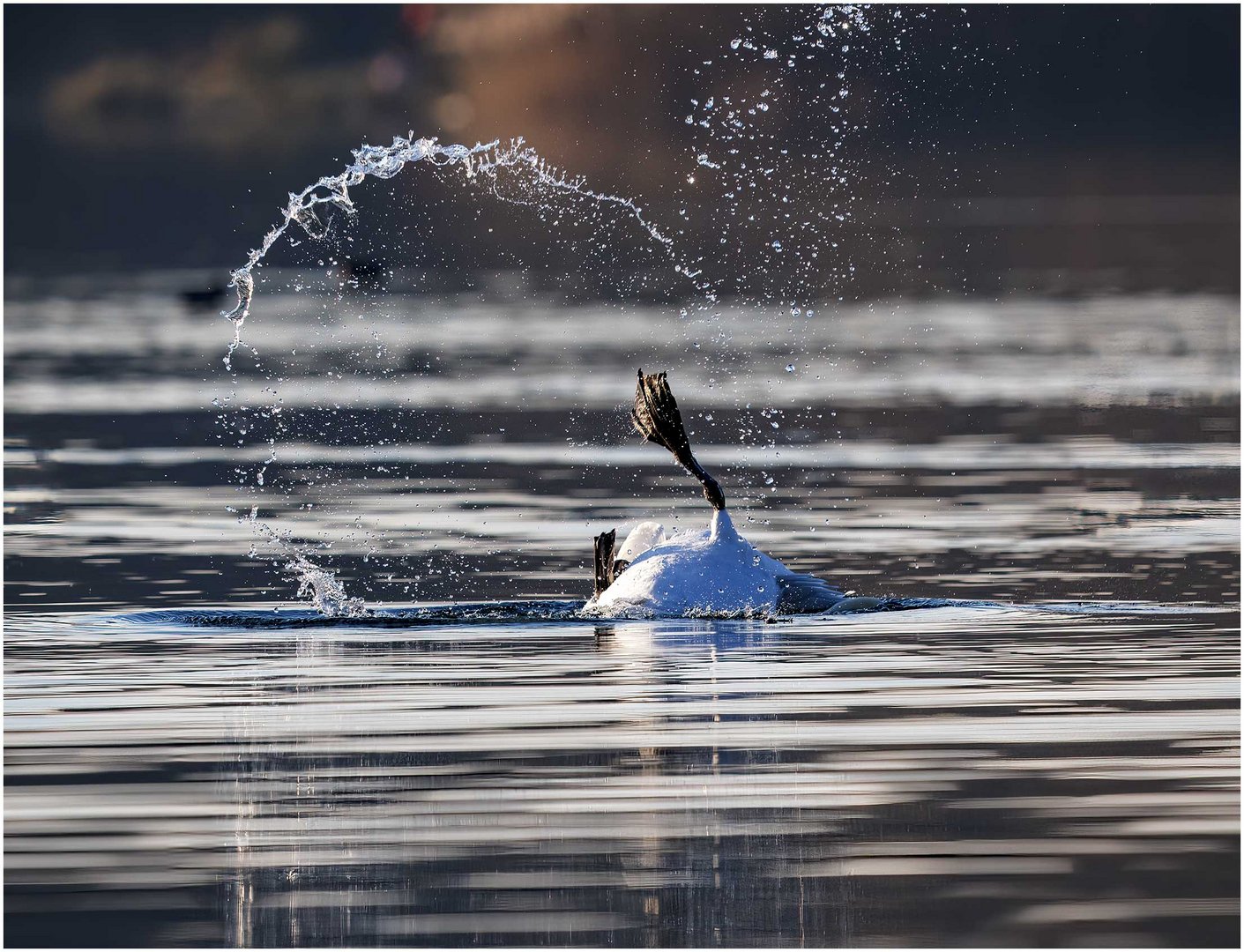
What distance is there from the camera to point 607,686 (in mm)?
13273

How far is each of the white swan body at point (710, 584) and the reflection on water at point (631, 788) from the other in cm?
105

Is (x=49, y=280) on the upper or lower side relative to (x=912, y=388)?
upper

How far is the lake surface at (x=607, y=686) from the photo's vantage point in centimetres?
894

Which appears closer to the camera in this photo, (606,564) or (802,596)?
(802,596)

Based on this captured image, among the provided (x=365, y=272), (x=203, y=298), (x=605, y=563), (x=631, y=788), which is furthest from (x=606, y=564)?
(x=365, y=272)

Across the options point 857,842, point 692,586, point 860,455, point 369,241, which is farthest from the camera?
point 369,241

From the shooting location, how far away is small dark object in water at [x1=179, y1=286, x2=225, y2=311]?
6230 cm

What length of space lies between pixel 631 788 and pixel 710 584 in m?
5.81

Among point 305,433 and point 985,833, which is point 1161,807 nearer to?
point 985,833

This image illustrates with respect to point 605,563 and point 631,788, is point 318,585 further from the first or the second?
point 631,788

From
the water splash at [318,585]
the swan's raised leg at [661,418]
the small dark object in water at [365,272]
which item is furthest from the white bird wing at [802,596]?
the small dark object in water at [365,272]

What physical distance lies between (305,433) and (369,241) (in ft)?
287

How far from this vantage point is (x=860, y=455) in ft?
87.1

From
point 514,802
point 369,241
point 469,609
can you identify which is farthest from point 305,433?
point 369,241
